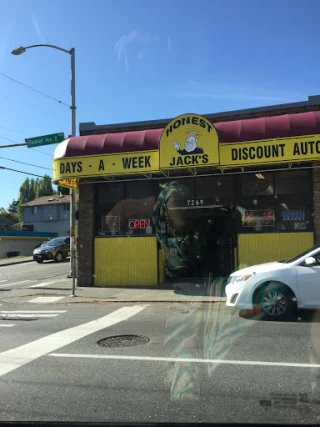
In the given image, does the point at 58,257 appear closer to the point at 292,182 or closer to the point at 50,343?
the point at 292,182

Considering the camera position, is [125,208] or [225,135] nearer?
[225,135]

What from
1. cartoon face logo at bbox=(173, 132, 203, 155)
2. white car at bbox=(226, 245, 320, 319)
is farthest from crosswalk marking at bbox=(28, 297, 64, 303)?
white car at bbox=(226, 245, 320, 319)

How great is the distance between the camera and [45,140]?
16.4 m

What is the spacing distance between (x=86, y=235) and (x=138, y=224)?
1.96 meters

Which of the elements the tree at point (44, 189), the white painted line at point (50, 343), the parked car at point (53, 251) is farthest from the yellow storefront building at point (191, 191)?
the tree at point (44, 189)

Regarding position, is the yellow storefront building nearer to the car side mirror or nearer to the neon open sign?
the neon open sign

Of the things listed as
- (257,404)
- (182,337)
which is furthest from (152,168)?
(257,404)

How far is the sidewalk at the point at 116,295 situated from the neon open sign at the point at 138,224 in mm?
2122

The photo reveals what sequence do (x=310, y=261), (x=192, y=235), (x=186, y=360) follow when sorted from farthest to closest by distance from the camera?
1. (x=192, y=235)
2. (x=310, y=261)
3. (x=186, y=360)

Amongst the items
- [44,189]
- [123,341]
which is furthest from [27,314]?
[44,189]

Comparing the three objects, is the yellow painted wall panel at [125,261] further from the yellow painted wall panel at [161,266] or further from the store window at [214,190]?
the store window at [214,190]

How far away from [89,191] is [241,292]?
7961mm

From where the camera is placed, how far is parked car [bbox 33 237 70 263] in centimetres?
2705

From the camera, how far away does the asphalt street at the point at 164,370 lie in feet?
12.2
